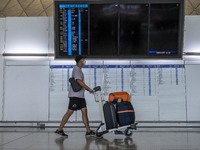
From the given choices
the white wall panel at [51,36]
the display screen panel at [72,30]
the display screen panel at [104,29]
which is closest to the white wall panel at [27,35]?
the white wall panel at [51,36]

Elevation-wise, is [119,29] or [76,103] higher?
[119,29]

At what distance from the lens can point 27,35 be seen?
8555 millimetres

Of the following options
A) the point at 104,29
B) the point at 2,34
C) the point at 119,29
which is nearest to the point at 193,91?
the point at 119,29

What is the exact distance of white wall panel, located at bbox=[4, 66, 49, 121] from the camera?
835 cm

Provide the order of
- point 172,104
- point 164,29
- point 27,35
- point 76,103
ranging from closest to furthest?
point 76,103
point 164,29
point 172,104
point 27,35

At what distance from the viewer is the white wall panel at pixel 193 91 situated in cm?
812

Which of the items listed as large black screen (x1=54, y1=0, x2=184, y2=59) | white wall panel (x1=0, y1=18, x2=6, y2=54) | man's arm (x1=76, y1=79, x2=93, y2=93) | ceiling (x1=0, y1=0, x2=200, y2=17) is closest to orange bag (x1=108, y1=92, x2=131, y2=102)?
man's arm (x1=76, y1=79, x2=93, y2=93)

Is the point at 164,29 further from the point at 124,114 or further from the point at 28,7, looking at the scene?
the point at 28,7

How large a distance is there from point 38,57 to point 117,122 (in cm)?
337

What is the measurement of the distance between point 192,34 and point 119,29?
2173 millimetres

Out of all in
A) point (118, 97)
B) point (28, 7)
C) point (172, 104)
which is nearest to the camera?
point (118, 97)

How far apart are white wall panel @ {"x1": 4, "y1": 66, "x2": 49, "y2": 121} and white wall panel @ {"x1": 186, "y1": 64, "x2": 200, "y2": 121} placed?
3.97 meters

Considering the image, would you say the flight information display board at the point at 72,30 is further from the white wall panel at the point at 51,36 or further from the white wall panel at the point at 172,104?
the white wall panel at the point at 172,104

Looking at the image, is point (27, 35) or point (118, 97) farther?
point (27, 35)
